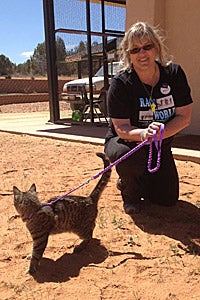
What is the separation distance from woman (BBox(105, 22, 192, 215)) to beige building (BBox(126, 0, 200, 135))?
3.56m

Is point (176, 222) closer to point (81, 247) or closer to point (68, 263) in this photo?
point (81, 247)

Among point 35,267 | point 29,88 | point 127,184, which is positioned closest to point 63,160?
point 127,184

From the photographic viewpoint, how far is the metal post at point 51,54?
8.37 meters

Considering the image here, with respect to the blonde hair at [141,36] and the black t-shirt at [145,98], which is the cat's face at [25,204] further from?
the blonde hair at [141,36]

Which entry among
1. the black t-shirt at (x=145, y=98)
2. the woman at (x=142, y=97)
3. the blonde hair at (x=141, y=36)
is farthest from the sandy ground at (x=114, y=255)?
the blonde hair at (x=141, y=36)

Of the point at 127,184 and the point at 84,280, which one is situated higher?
the point at 127,184

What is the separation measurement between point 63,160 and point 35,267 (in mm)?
3077

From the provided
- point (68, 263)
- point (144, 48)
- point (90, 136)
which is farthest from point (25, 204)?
point (90, 136)

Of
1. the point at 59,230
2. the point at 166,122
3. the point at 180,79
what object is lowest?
the point at 59,230

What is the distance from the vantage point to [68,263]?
2598mm

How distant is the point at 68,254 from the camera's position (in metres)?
2.72

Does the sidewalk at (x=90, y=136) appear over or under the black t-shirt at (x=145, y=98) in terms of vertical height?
under

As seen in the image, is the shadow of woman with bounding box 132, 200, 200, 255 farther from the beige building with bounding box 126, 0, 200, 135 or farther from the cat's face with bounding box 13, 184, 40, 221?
the beige building with bounding box 126, 0, 200, 135

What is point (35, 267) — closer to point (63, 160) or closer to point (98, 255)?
point (98, 255)
